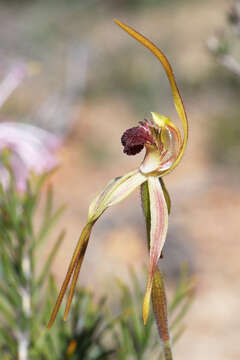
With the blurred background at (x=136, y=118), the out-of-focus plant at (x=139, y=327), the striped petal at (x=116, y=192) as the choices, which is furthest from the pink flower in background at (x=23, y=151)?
the striped petal at (x=116, y=192)

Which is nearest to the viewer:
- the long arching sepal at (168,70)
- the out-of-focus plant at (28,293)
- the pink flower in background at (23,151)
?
the long arching sepal at (168,70)

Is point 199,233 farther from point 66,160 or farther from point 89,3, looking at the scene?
point 89,3

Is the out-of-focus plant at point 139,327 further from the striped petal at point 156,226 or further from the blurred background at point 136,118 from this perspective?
the blurred background at point 136,118

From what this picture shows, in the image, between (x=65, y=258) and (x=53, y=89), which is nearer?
(x=65, y=258)

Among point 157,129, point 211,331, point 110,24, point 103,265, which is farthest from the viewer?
point 110,24

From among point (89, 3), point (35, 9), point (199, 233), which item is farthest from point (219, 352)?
point (89, 3)

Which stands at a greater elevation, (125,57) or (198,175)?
(125,57)
